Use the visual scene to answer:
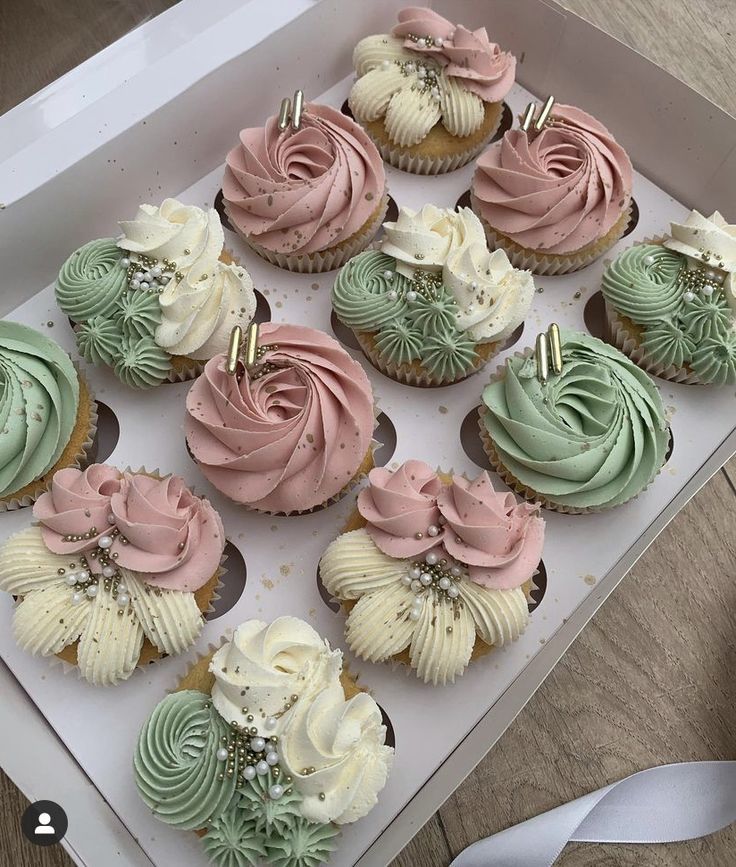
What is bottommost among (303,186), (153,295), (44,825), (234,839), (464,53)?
(44,825)

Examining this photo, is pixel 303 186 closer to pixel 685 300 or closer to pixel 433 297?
pixel 433 297

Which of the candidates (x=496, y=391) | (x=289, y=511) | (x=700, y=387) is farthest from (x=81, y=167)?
(x=700, y=387)

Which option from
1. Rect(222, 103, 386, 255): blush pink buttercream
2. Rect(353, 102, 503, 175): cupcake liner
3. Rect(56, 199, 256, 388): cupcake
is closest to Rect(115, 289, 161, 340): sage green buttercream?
Rect(56, 199, 256, 388): cupcake

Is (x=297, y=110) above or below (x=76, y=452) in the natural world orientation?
above

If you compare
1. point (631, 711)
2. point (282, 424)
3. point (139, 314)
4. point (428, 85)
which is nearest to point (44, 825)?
point (282, 424)

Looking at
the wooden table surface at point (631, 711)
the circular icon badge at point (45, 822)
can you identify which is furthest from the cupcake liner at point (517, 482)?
the circular icon badge at point (45, 822)

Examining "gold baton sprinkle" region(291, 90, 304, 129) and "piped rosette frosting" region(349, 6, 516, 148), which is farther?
"piped rosette frosting" region(349, 6, 516, 148)

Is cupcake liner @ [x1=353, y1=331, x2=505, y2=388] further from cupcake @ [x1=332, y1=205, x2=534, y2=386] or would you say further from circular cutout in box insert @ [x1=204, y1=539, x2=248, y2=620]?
circular cutout in box insert @ [x1=204, y1=539, x2=248, y2=620]
